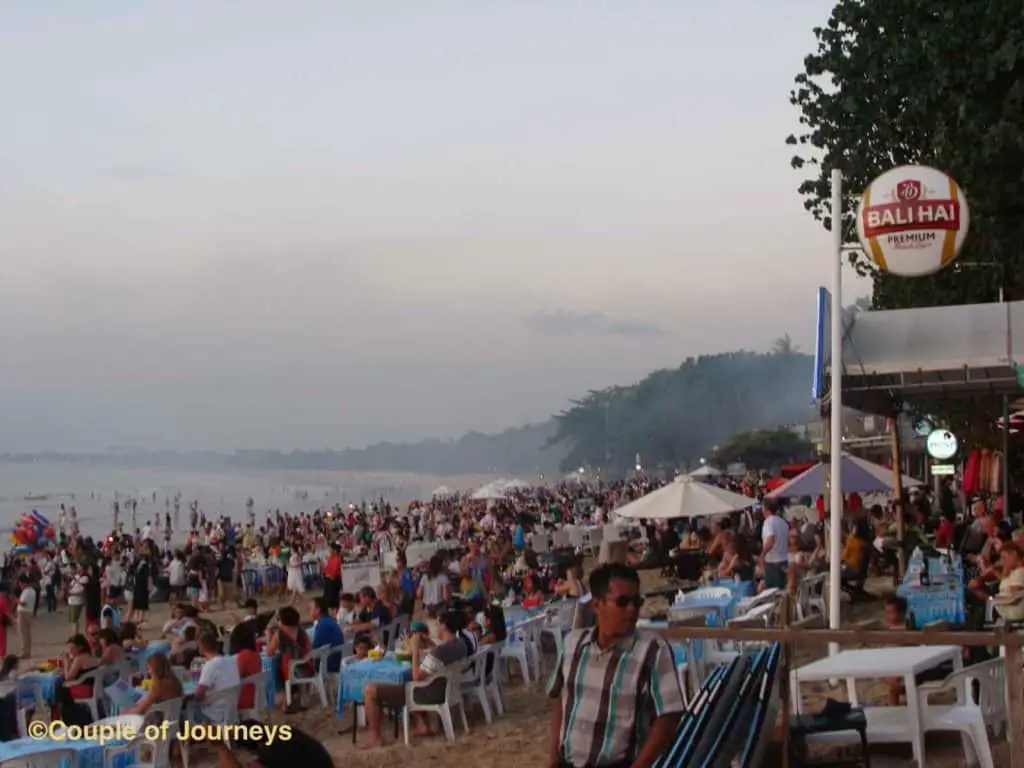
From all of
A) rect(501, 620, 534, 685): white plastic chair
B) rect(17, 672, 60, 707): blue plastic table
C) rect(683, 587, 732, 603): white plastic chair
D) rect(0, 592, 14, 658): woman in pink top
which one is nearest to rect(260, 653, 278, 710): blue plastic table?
rect(17, 672, 60, 707): blue plastic table

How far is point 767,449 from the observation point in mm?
95438

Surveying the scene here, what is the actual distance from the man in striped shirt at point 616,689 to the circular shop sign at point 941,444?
88.4ft

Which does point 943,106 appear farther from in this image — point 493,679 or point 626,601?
point 626,601

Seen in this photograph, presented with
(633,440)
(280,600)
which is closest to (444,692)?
(280,600)

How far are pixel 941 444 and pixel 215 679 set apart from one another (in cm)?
2357

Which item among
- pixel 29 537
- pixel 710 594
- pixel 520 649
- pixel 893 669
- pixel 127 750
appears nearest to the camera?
pixel 893 669

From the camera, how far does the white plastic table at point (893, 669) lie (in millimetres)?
6627

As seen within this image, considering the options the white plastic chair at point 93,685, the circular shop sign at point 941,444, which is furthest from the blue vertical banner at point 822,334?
the circular shop sign at point 941,444

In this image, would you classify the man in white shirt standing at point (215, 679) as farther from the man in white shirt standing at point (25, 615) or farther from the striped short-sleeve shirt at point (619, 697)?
the man in white shirt standing at point (25, 615)

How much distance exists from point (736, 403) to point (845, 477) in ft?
543

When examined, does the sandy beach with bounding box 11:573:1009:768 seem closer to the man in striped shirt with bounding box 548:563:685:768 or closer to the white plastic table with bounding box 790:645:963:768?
the white plastic table with bounding box 790:645:963:768

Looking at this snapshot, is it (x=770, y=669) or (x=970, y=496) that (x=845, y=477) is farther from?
(x=770, y=669)

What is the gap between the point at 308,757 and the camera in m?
Answer: 4.79

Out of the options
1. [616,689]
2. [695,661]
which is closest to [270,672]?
[695,661]
